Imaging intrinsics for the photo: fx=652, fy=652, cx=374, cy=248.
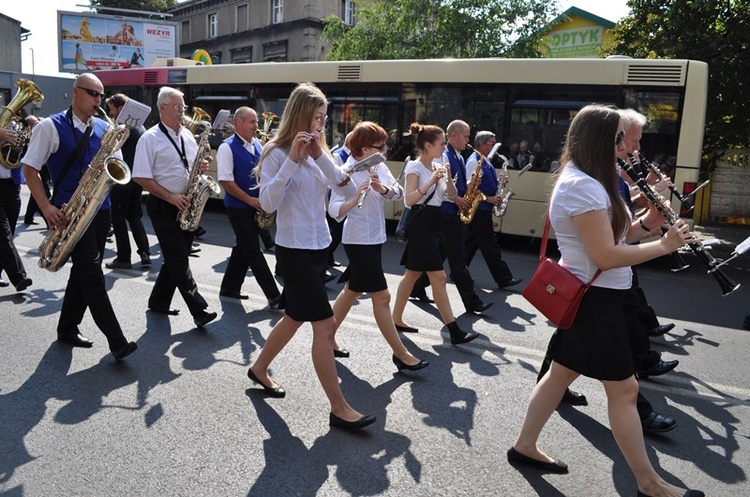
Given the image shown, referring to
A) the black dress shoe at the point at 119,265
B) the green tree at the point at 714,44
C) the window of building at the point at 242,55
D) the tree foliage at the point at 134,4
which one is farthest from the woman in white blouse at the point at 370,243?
the tree foliage at the point at 134,4

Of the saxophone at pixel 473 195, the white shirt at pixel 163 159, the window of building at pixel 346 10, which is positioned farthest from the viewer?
the window of building at pixel 346 10

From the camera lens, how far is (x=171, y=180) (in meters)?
5.62

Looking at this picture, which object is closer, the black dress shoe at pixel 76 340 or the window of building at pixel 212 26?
the black dress shoe at pixel 76 340

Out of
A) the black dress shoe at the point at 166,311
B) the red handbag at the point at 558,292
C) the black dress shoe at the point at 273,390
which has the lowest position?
the black dress shoe at the point at 166,311

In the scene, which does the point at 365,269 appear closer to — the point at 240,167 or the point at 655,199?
the point at 655,199

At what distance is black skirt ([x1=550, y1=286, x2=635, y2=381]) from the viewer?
9.84 ft

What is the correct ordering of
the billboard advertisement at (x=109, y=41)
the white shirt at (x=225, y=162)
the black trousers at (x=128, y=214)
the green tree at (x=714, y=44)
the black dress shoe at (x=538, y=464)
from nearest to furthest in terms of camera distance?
the black dress shoe at (x=538, y=464), the white shirt at (x=225, y=162), the black trousers at (x=128, y=214), the green tree at (x=714, y=44), the billboard advertisement at (x=109, y=41)

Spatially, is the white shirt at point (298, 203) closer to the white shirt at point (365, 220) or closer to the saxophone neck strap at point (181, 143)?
the white shirt at point (365, 220)

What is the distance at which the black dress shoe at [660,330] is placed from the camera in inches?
230

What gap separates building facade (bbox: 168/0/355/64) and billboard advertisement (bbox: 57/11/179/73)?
4.49 m

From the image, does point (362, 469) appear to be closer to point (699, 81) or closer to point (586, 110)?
point (586, 110)

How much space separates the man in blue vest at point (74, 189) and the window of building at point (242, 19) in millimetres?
38125

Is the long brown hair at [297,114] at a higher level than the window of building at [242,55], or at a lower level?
lower

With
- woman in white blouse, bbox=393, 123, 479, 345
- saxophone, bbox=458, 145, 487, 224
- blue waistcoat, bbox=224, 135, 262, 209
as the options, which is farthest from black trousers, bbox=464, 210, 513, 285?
blue waistcoat, bbox=224, 135, 262, 209
